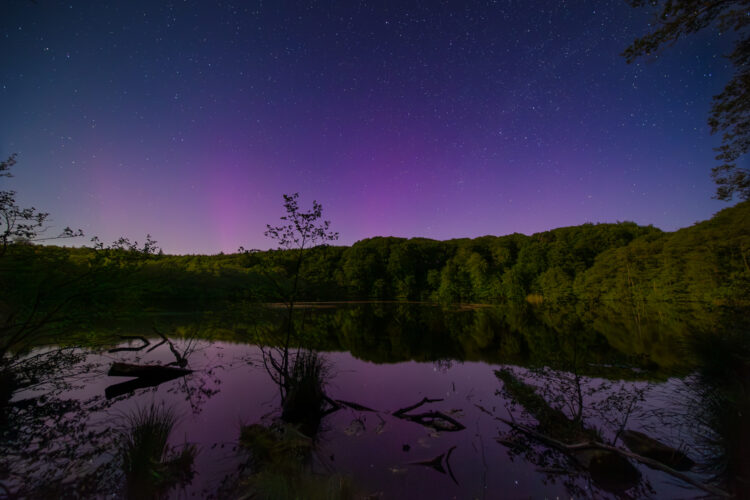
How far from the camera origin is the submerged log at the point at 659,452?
20.0 feet

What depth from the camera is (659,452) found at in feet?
20.6

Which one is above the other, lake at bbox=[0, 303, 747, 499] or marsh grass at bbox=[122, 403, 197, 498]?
marsh grass at bbox=[122, 403, 197, 498]

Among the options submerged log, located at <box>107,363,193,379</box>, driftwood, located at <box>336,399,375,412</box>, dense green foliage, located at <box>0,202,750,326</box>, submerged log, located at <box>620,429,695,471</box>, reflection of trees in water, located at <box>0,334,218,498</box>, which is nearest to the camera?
reflection of trees in water, located at <box>0,334,218,498</box>

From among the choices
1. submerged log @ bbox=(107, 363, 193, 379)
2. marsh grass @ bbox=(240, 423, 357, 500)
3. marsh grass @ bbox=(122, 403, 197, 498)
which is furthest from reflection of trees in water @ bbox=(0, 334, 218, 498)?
marsh grass @ bbox=(240, 423, 357, 500)

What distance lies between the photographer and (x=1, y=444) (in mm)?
6930

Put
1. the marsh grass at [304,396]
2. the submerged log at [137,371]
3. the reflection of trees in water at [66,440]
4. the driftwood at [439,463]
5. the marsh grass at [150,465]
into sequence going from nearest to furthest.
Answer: the marsh grass at [150,465], the reflection of trees in water at [66,440], the driftwood at [439,463], the marsh grass at [304,396], the submerged log at [137,371]

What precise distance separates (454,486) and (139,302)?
11959mm

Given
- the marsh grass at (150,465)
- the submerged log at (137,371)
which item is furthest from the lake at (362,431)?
the submerged log at (137,371)

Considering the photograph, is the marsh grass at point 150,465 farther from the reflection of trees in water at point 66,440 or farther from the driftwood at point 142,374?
the driftwood at point 142,374

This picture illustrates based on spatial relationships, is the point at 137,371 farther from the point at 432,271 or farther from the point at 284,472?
the point at 432,271

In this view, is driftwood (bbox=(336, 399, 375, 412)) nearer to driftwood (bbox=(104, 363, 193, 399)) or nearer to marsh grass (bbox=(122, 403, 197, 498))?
marsh grass (bbox=(122, 403, 197, 498))

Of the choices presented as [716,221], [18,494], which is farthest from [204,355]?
[716,221]

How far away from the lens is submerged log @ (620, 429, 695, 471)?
6.10 meters

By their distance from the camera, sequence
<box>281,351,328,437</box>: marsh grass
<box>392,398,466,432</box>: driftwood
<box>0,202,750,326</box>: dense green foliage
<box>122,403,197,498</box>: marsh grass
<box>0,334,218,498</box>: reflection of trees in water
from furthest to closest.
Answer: <box>0,202,750,326</box>: dense green foliage, <box>281,351,328,437</box>: marsh grass, <box>392,398,466,432</box>: driftwood, <box>0,334,218,498</box>: reflection of trees in water, <box>122,403,197,498</box>: marsh grass
